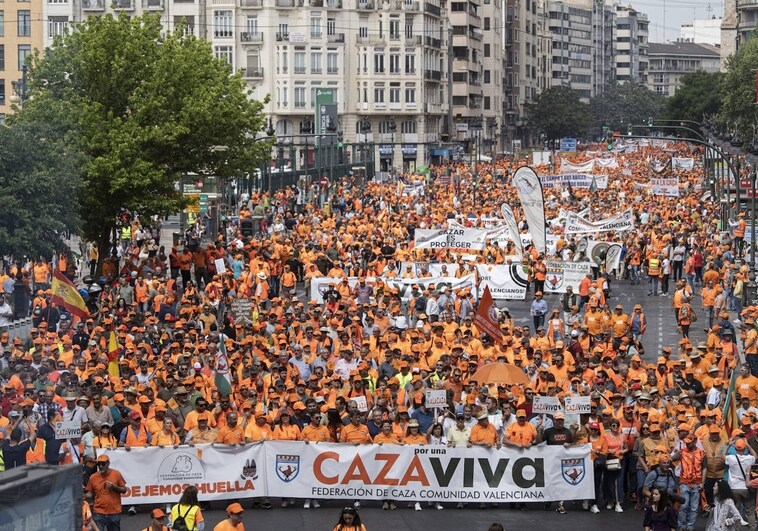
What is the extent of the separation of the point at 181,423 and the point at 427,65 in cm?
9818

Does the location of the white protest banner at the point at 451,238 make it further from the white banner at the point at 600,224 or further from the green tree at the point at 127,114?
the green tree at the point at 127,114

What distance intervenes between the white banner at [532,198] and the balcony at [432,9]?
7703 centimetres

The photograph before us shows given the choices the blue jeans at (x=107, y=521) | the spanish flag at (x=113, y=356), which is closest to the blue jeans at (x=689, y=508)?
the blue jeans at (x=107, y=521)

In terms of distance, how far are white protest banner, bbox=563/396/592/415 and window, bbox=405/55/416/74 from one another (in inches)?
3774

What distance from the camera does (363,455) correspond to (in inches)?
713

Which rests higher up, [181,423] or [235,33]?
[235,33]

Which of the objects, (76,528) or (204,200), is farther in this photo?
(204,200)

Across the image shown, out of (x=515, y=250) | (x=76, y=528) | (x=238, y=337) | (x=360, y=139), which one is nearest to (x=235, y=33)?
(x=360, y=139)

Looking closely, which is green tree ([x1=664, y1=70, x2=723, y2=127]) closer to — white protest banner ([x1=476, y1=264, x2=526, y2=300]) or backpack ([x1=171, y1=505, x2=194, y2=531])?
white protest banner ([x1=476, y1=264, x2=526, y2=300])

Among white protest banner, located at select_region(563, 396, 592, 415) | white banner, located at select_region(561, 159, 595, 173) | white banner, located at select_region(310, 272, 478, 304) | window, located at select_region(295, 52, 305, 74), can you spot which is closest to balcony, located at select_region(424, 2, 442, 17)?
window, located at select_region(295, 52, 305, 74)

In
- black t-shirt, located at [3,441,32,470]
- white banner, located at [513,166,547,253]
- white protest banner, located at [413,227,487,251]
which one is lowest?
black t-shirt, located at [3,441,32,470]

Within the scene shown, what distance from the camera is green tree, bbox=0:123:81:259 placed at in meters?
35.2

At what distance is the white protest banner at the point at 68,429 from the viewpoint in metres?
17.7

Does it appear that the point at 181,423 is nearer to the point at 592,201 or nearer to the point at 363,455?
the point at 363,455
